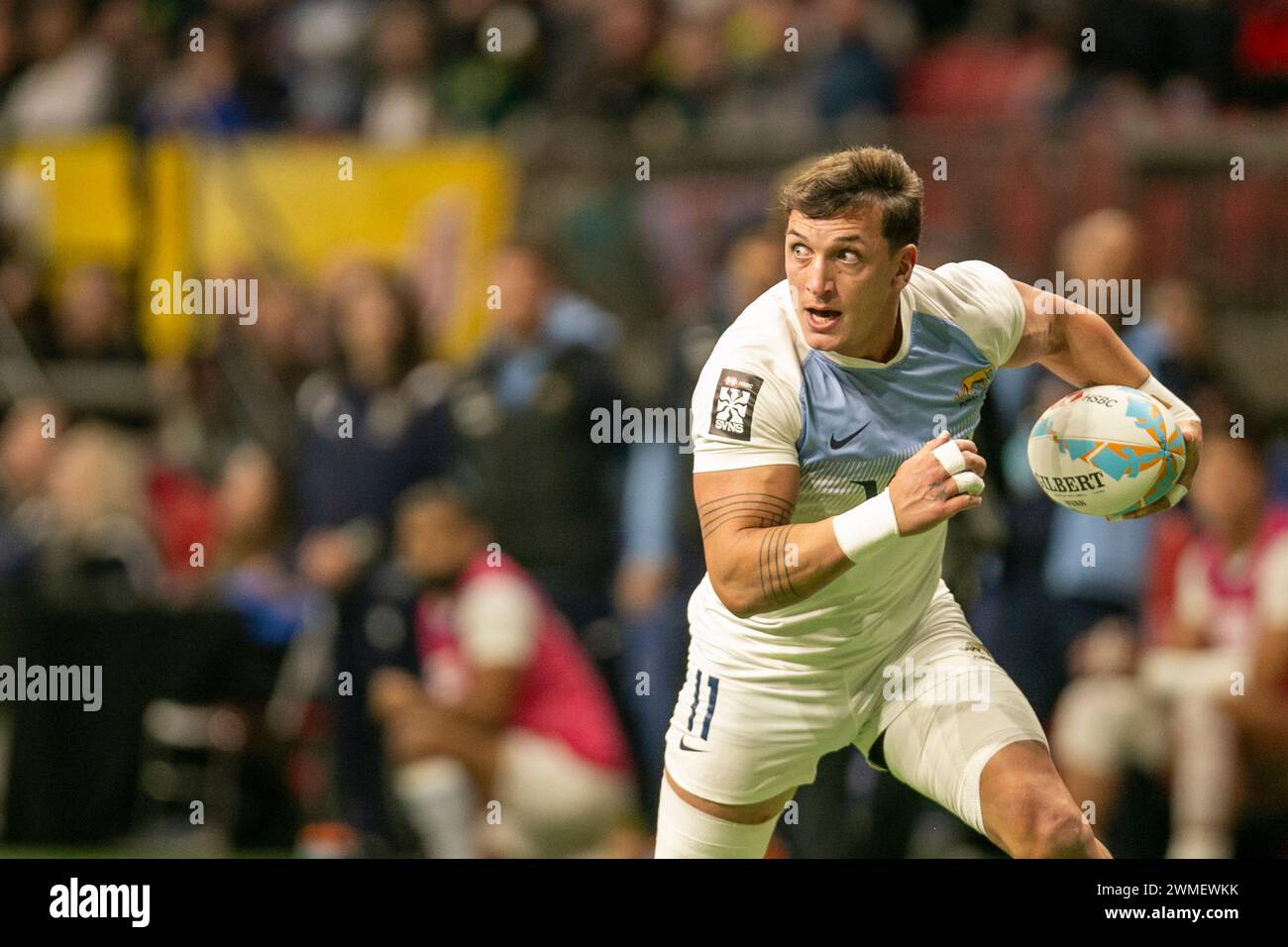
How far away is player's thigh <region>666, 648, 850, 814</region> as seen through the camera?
5.30 metres

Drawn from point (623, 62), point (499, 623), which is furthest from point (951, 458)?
point (623, 62)

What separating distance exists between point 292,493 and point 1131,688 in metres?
4.11

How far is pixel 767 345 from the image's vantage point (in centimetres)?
499

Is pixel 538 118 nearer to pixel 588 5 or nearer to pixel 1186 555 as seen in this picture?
pixel 588 5

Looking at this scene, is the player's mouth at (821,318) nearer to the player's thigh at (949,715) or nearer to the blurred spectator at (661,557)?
the player's thigh at (949,715)

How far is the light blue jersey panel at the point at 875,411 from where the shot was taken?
16.4 feet

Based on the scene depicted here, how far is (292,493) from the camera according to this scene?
31.3ft

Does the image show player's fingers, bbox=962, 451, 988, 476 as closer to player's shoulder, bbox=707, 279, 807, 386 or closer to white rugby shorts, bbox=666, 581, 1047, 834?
player's shoulder, bbox=707, 279, 807, 386

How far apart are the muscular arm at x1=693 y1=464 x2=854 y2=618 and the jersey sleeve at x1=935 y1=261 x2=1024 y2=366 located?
2.47 feet

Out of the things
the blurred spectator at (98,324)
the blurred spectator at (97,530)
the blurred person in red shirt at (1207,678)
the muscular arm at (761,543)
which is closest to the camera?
the muscular arm at (761,543)

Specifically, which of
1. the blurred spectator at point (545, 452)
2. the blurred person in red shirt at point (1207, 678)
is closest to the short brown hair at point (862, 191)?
the blurred person in red shirt at point (1207, 678)

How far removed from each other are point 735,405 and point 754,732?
987mm

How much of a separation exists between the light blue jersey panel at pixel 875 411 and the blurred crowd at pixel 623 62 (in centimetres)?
550
